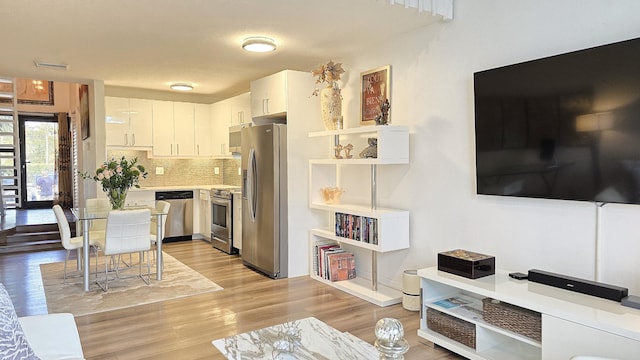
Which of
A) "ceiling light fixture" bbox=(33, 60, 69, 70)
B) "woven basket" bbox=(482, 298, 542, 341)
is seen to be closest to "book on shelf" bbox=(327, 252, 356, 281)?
"woven basket" bbox=(482, 298, 542, 341)

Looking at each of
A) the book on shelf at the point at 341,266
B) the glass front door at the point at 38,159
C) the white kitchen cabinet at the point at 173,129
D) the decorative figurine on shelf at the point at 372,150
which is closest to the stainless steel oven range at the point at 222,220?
the white kitchen cabinet at the point at 173,129

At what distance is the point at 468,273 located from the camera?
2.78 meters

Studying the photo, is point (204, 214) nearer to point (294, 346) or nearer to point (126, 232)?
point (126, 232)

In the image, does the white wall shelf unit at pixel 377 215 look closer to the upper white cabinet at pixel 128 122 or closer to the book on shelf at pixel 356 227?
the book on shelf at pixel 356 227

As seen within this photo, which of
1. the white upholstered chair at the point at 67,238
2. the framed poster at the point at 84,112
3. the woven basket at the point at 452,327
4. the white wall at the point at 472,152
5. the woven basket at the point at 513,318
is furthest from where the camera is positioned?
the framed poster at the point at 84,112

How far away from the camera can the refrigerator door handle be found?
5035 mm

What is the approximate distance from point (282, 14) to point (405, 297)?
8.46 ft

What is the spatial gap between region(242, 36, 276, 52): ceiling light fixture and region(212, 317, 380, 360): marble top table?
276 centimetres

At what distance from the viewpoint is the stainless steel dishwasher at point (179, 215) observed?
6.81 m

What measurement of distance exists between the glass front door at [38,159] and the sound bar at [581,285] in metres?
11.0

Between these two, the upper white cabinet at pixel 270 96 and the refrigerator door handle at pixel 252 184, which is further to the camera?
the refrigerator door handle at pixel 252 184

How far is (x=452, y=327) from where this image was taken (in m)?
2.87

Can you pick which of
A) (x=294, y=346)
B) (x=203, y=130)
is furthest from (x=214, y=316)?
(x=203, y=130)

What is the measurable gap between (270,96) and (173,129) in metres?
2.76
